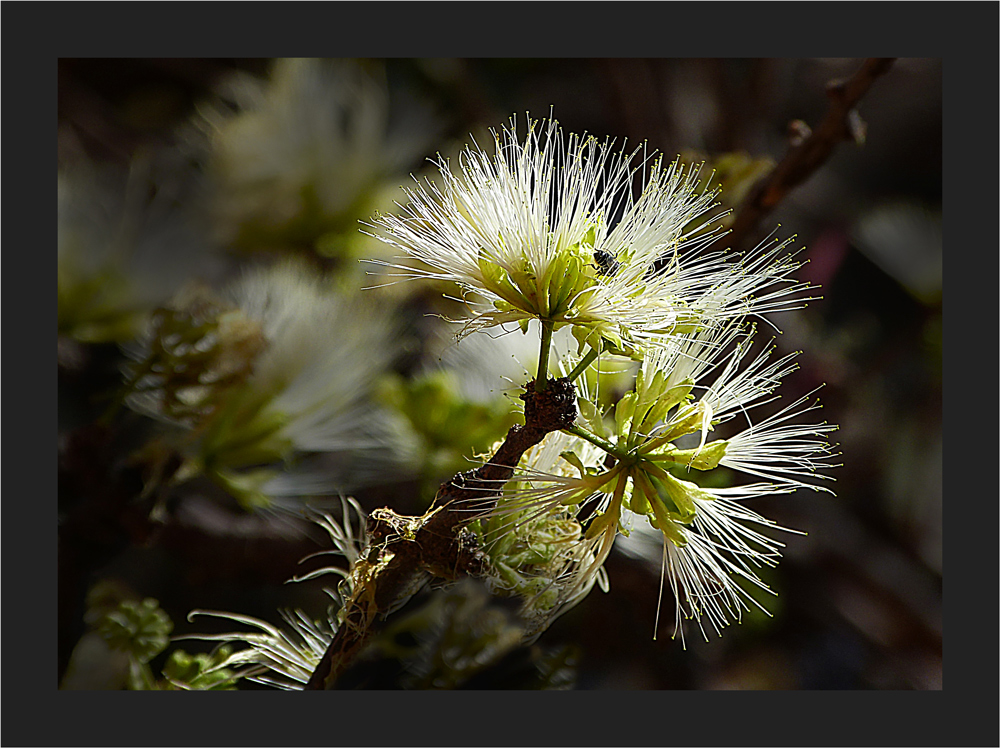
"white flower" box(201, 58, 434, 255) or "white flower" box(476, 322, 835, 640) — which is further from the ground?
"white flower" box(201, 58, 434, 255)

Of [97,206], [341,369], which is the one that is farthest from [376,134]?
[341,369]

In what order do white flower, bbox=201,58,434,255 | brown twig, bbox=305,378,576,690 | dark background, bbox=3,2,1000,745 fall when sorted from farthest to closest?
white flower, bbox=201,58,434,255 < dark background, bbox=3,2,1000,745 < brown twig, bbox=305,378,576,690

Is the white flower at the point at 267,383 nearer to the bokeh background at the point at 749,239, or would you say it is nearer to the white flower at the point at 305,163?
the bokeh background at the point at 749,239

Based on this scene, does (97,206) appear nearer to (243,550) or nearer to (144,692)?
(243,550)

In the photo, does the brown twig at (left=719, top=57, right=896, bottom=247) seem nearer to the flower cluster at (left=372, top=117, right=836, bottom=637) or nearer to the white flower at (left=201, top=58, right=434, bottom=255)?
the flower cluster at (left=372, top=117, right=836, bottom=637)

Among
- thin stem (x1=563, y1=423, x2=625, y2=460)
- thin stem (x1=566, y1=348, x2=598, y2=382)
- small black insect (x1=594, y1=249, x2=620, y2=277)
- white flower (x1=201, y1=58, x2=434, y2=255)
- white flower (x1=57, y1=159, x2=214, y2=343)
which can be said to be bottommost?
thin stem (x1=563, y1=423, x2=625, y2=460)

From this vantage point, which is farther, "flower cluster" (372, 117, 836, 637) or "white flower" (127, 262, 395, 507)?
"white flower" (127, 262, 395, 507)

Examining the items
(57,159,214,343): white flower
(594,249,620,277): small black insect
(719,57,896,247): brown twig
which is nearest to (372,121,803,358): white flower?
(594,249,620,277): small black insect

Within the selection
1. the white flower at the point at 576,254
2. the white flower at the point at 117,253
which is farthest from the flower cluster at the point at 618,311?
the white flower at the point at 117,253
